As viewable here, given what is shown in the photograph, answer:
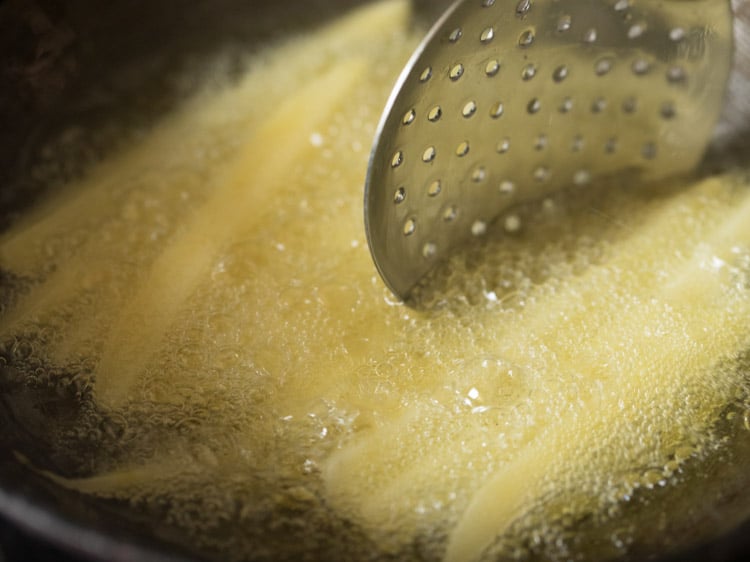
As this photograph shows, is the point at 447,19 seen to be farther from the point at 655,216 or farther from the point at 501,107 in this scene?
the point at 655,216

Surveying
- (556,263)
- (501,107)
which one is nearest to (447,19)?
(501,107)

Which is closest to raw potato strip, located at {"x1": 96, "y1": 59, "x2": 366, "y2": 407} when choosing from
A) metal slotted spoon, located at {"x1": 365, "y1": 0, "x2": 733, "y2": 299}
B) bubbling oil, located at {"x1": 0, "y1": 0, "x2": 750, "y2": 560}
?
bubbling oil, located at {"x1": 0, "y1": 0, "x2": 750, "y2": 560}

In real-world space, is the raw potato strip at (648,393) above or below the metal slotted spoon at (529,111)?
below

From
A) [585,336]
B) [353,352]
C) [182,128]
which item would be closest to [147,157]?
[182,128]

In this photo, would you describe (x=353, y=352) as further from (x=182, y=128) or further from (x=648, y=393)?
(x=182, y=128)

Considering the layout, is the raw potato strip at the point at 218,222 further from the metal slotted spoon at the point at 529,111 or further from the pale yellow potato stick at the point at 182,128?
the metal slotted spoon at the point at 529,111

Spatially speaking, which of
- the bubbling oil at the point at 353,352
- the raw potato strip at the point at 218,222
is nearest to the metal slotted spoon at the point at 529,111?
the bubbling oil at the point at 353,352

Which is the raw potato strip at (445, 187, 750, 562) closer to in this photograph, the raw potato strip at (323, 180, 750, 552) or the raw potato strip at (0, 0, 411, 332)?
the raw potato strip at (323, 180, 750, 552)
